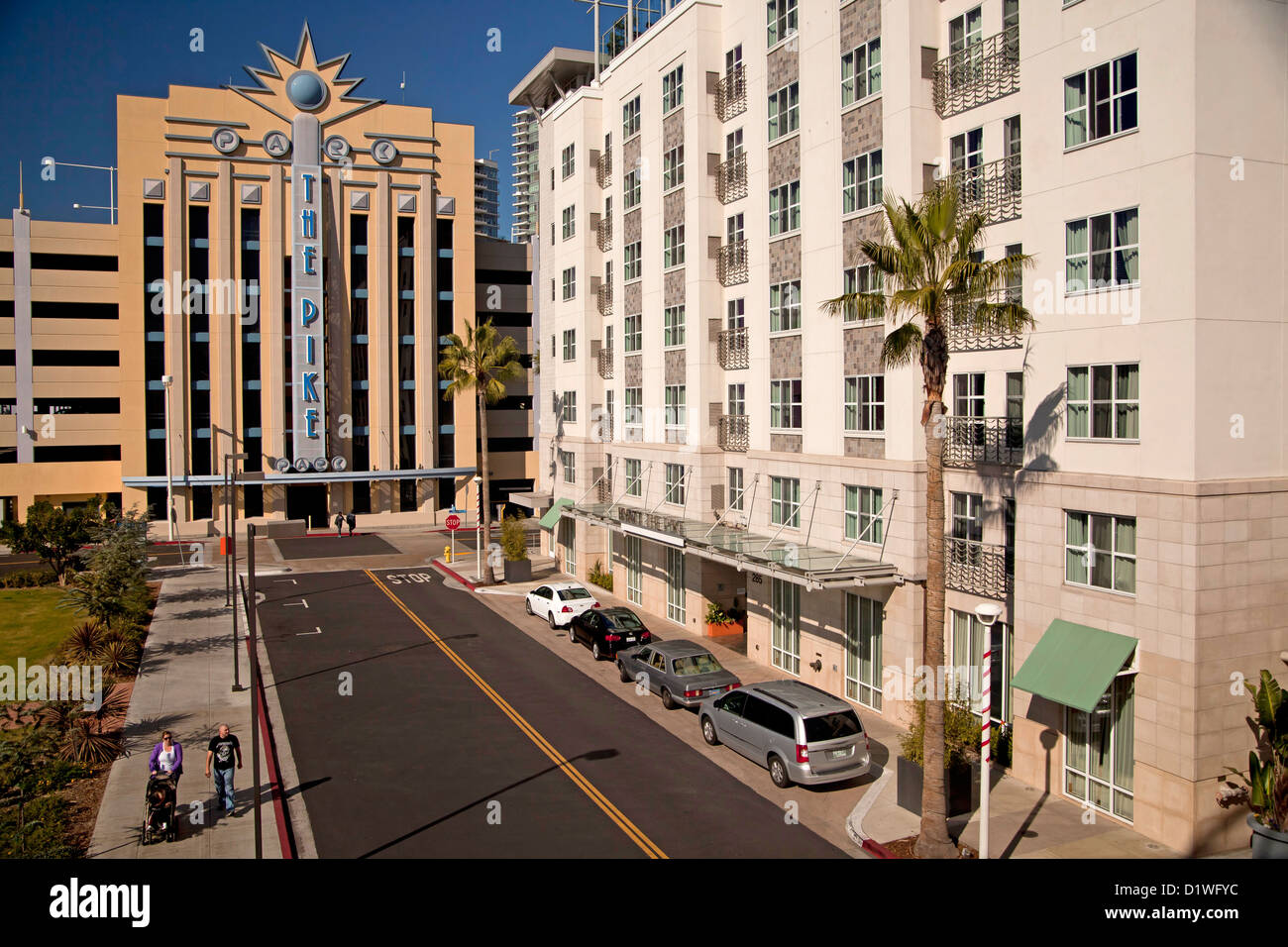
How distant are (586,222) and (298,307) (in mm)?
28235

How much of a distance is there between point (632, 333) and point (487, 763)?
22440 mm

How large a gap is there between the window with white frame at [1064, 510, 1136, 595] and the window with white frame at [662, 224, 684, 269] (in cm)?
2018

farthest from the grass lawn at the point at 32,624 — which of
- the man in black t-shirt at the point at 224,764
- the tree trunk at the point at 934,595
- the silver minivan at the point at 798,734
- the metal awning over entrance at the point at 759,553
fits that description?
the tree trunk at the point at 934,595

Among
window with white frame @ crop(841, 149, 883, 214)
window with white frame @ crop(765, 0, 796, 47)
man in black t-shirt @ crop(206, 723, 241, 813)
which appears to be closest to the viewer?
man in black t-shirt @ crop(206, 723, 241, 813)

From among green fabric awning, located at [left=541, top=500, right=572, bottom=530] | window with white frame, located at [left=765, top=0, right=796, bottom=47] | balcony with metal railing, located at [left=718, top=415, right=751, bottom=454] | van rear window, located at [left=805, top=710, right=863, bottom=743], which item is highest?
window with white frame, located at [left=765, top=0, right=796, bottom=47]

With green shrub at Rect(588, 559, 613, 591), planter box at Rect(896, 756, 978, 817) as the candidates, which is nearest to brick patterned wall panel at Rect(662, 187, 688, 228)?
green shrub at Rect(588, 559, 613, 591)

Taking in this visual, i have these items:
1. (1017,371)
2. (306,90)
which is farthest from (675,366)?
(306,90)

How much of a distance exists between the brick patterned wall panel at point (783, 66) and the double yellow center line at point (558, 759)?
20132mm

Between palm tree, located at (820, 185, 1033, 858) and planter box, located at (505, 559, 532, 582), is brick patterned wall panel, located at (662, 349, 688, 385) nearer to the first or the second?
planter box, located at (505, 559, 532, 582)

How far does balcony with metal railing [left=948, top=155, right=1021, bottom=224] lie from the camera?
69.4ft

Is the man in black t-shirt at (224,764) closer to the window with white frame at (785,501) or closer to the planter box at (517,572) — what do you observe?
the window with white frame at (785,501)

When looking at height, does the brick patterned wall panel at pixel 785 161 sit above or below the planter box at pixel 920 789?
above

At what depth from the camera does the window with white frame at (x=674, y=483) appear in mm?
35656
